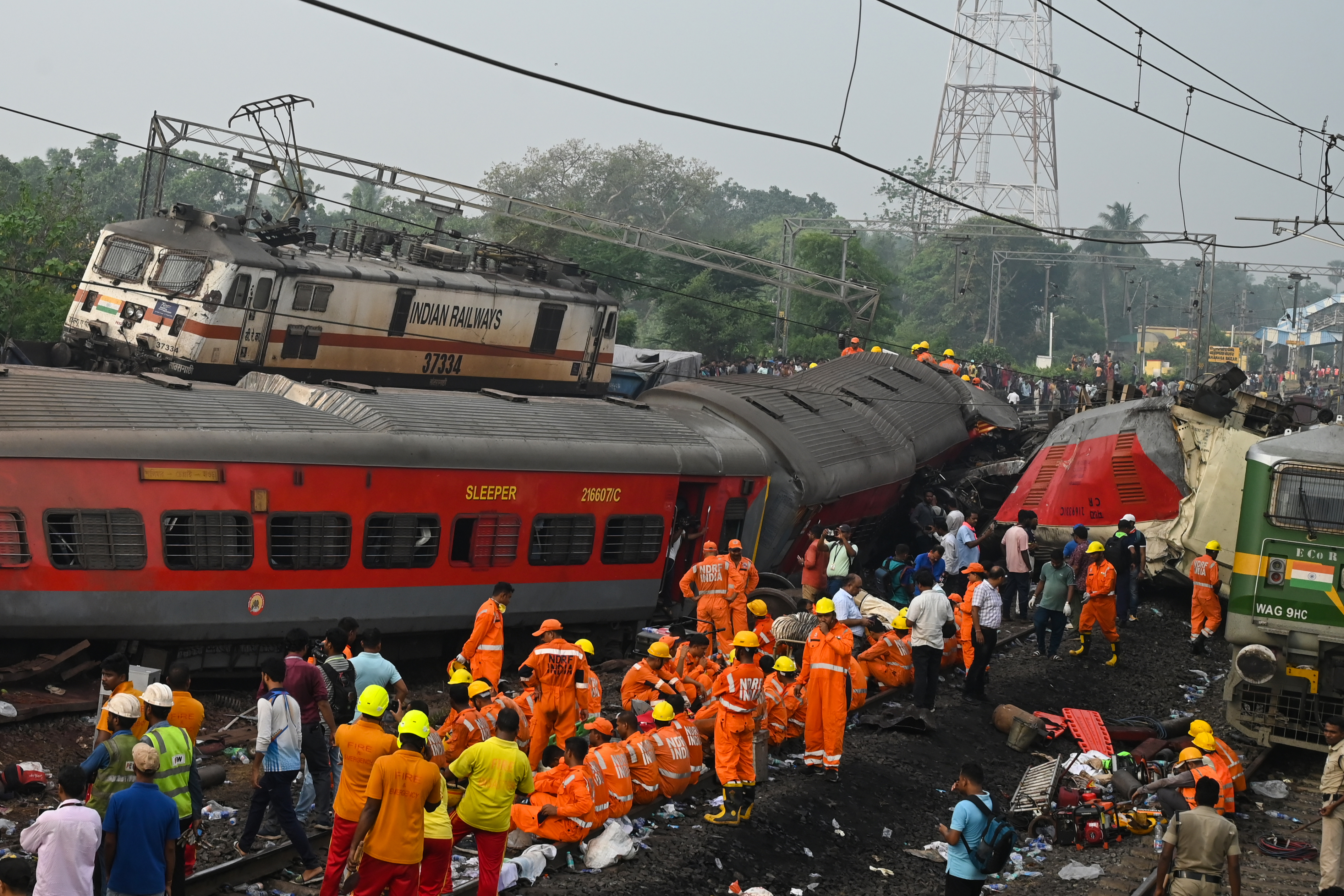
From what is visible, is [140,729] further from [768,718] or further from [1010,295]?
[1010,295]

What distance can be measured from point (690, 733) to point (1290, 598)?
6354mm

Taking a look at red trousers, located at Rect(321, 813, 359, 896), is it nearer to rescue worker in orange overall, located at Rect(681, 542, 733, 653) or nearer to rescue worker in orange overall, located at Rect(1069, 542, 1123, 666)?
rescue worker in orange overall, located at Rect(681, 542, 733, 653)

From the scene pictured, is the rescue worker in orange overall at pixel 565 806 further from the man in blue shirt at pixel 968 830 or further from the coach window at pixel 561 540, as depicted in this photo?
the coach window at pixel 561 540

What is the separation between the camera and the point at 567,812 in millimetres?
10430

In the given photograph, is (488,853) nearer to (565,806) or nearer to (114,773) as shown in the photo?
(565,806)

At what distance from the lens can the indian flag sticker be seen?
45.0 feet

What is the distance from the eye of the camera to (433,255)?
2438 centimetres

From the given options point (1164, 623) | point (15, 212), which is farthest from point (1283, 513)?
point (15, 212)

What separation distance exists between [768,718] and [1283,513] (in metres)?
5.58

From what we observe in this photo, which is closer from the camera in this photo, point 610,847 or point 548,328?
point 610,847

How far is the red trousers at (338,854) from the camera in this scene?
8.74 meters

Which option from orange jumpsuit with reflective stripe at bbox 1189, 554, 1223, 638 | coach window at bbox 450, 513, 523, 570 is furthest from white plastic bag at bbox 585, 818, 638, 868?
orange jumpsuit with reflective stripe at bbox 1189, 554, 1223, 638

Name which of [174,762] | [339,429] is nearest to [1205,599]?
[339,429]

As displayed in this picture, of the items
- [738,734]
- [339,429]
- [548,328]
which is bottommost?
[738,734]
